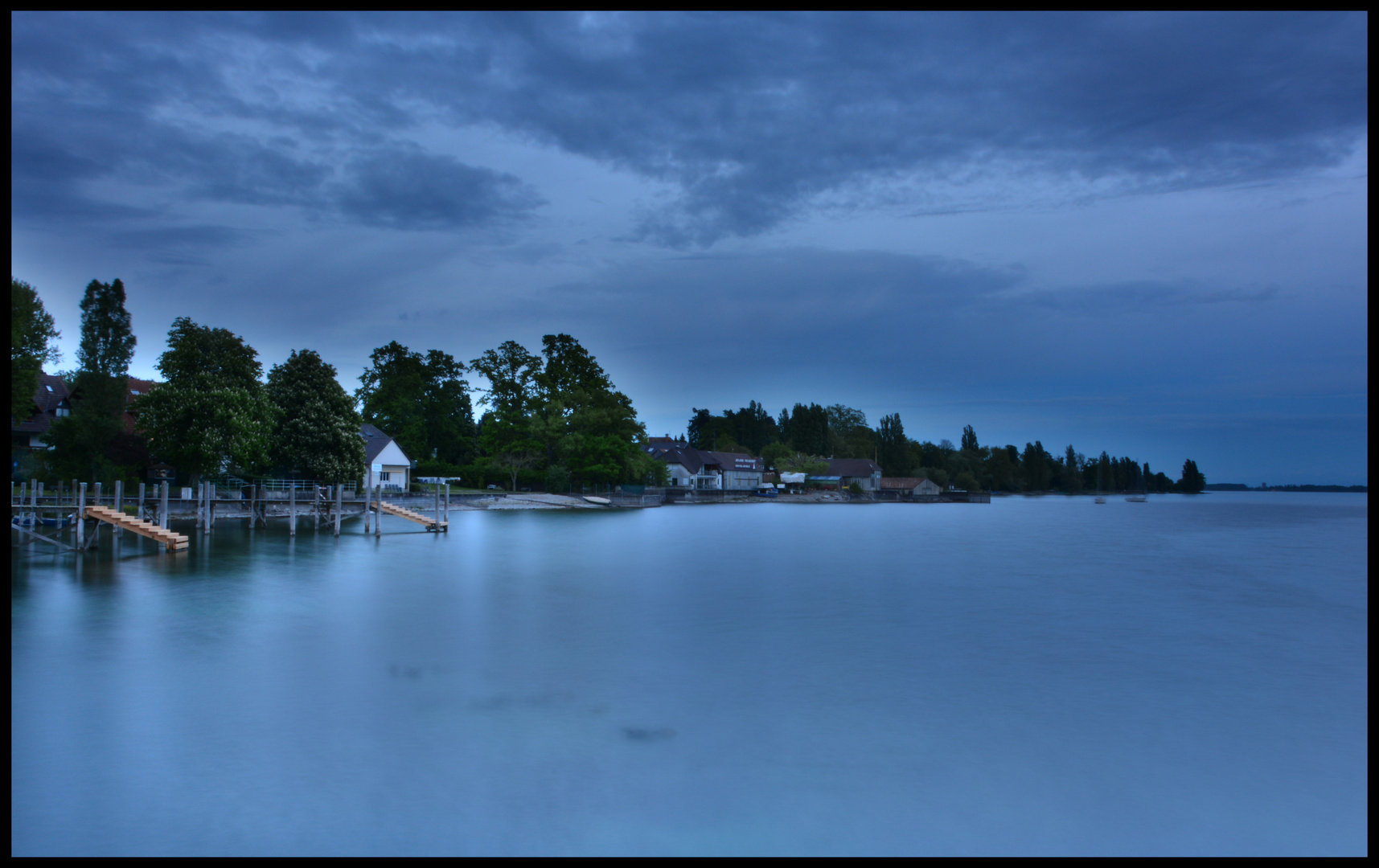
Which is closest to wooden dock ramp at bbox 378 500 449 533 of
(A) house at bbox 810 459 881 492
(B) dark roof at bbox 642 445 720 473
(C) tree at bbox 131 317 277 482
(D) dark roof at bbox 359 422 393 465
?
(C) tree at bbox 131 317 277 482

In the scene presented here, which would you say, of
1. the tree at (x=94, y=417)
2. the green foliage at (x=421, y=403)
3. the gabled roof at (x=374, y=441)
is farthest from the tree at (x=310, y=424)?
the green foliage at (x=421, y=403)

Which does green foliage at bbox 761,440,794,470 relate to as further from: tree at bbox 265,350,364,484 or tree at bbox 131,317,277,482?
tree at bbox 131,317,277,482

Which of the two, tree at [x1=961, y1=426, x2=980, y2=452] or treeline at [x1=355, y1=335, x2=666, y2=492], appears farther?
tree at [x1=961, y1=426, x2=980, y2=452]

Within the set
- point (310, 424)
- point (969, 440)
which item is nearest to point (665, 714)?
point (310, 424)

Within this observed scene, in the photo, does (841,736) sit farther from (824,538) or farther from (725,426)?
(725,426)

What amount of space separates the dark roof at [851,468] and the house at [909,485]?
373 cm

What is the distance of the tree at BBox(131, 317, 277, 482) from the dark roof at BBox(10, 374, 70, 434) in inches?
418

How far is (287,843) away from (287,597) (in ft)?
47.6

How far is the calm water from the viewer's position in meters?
8.46

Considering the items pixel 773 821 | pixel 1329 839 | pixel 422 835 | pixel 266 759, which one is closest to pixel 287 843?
pixel 422 835

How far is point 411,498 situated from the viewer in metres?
54.7

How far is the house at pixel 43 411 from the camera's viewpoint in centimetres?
4375

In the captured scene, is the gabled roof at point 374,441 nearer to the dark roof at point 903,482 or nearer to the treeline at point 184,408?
the treeline at point 184,408

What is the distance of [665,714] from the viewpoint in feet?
40.2
